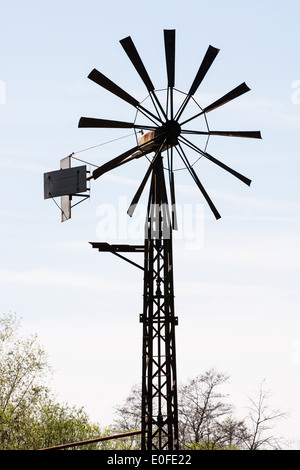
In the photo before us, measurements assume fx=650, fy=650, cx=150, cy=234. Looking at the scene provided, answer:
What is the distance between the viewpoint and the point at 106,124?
15.3 m

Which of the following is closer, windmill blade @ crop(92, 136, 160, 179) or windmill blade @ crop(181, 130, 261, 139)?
windmill blade @ crop(92, 136, 160, 179)

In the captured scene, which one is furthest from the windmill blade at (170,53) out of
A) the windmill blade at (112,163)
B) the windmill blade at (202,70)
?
the windmill blade at (112,163)

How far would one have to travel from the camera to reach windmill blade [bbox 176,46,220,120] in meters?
15.5

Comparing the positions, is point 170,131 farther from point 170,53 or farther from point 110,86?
point 170,53

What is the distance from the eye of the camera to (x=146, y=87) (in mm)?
15266

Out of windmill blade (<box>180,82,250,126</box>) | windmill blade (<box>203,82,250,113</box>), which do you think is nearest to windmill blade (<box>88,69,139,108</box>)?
windmill blade (<box>180,82,250,126</box>)

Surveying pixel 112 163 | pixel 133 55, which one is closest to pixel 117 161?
pixel 112 163

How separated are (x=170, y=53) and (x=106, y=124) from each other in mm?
Answer: 2253

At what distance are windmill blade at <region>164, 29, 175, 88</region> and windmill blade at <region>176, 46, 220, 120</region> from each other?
505 mm

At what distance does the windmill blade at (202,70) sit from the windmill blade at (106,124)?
3.50 feet

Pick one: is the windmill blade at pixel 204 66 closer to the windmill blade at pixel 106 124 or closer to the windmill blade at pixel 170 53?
the windmill blade at pixel 170 53

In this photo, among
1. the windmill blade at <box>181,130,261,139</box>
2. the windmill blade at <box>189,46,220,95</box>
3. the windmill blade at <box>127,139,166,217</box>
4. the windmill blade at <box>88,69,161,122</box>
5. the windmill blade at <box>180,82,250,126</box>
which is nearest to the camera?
the windmill blade at <box>88,69,161,122</box>

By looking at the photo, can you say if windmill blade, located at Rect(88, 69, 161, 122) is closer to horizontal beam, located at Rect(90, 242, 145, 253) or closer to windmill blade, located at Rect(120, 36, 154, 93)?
windmill blade, located at Rect(120, 36, 154, 93)

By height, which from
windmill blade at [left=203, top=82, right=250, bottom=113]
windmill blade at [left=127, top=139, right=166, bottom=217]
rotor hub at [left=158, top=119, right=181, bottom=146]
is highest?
windmill blade at [left=203, top=82, right=250, bottom=113]
